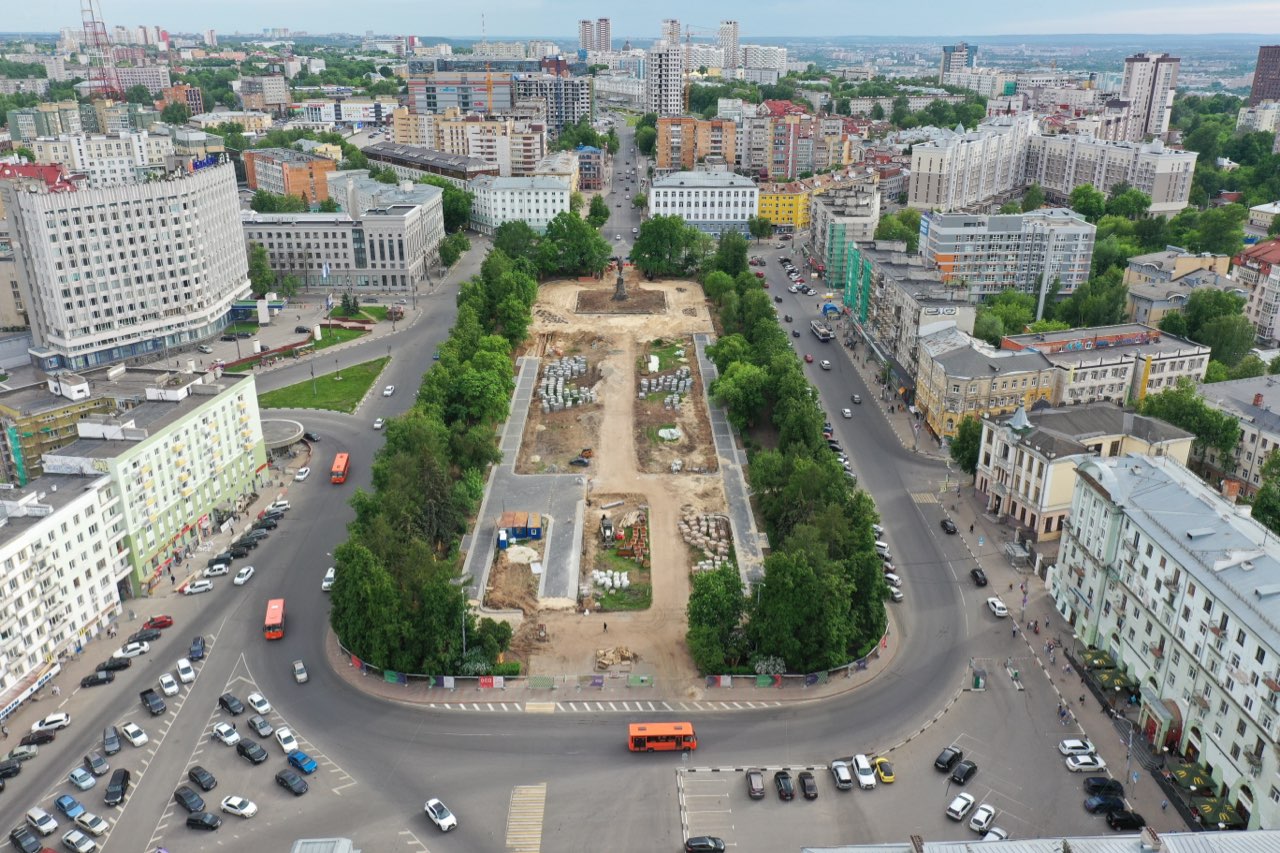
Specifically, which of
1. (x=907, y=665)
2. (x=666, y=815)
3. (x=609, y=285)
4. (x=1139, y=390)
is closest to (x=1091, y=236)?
(x=1139, y=390)

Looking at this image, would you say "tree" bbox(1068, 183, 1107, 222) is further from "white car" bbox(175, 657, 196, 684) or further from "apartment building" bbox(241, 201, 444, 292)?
"white car" bbox(175, 657, 196, 684)

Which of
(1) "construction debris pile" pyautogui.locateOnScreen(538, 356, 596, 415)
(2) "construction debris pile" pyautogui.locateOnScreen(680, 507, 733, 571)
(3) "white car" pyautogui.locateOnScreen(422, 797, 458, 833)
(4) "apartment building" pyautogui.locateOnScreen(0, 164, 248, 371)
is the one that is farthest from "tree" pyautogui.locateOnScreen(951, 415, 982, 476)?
(4) "apartment building" pyautogui.locateOnScreen(0, 164, 248, 371)

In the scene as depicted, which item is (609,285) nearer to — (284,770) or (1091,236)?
(1091,236)

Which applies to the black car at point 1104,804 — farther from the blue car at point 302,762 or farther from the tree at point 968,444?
the blue car at point 302,762

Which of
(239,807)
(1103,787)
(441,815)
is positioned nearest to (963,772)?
(1103,787)

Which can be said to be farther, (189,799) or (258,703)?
(258,703)

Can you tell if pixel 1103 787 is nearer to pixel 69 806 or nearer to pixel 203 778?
pixel 203 778

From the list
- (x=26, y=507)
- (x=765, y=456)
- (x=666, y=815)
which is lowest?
(x=666, y=815)
